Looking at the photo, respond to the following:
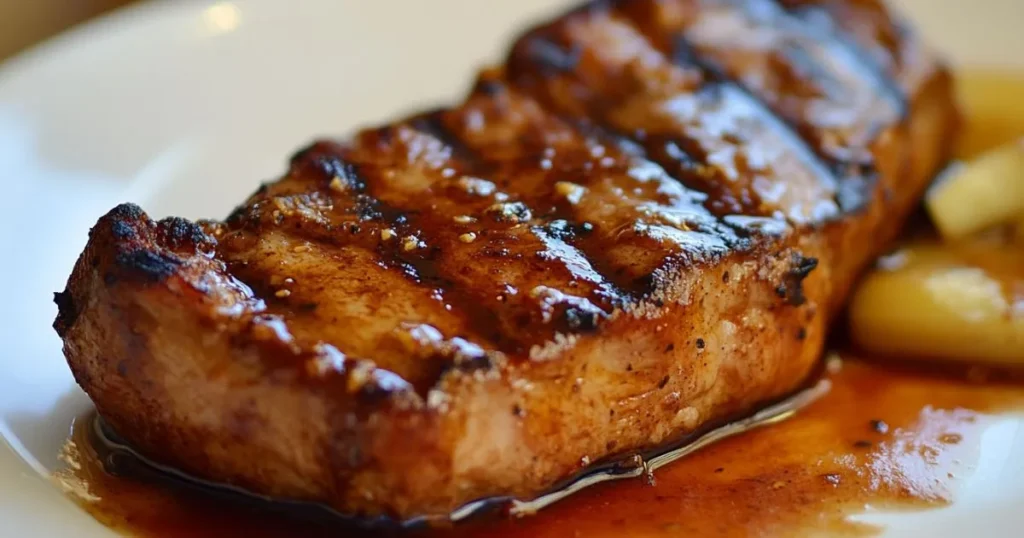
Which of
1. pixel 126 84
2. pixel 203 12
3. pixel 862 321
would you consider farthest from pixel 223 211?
pixel 862 321

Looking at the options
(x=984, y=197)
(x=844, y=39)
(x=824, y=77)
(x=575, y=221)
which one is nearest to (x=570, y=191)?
(x=575, y=221)

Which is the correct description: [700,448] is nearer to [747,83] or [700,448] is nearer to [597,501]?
[597,501]

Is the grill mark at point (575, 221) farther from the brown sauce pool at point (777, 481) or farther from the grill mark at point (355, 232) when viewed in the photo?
the brown sauce pool at point (777, 481)

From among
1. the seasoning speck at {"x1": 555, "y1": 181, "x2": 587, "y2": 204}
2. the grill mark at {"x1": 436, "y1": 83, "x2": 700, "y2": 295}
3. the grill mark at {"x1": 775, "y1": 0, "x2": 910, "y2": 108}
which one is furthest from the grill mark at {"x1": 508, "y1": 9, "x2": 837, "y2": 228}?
the grill mark at {"x1": 775, "y1": 0, "x2": 910, "y2": 108}

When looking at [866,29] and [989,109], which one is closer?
[866,29]

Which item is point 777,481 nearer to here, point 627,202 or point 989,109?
point 627,202

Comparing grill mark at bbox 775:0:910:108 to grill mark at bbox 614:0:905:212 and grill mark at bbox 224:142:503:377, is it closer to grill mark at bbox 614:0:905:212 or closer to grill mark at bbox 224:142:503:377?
grill mark at bbox 614:0:905:212

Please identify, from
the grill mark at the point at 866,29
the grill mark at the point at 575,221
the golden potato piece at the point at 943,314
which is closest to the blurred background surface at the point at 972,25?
the grill mark at the point at 866,29
